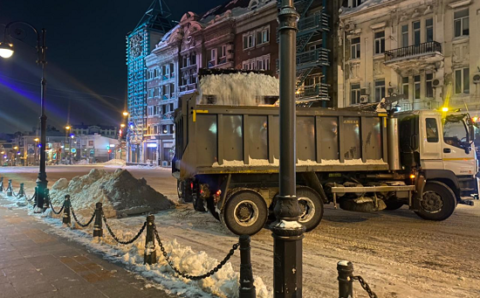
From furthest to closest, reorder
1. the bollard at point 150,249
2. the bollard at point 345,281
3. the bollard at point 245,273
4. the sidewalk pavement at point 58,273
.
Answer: the bollard at point 150,249
the sidewalk pavement at point 58,273
the bollard at point 245,273
the bollard at point 345,281

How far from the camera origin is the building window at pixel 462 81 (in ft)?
77.8

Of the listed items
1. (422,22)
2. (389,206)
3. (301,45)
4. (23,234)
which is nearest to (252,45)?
(301,45)

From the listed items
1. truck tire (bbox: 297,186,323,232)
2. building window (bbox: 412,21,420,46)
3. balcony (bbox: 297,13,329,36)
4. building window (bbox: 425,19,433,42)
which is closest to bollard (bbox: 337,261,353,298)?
truck tire (bbox: 297,186,323,232)

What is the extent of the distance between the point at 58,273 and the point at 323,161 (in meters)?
6.45

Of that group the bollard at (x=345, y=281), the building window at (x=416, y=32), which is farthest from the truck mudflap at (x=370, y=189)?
the building window at (x=416, y=32)

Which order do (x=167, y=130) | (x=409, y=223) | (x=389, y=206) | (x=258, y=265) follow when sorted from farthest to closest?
(x=167, y=130), (x=389, y=206), (x=409, y=223), (x=258, y=265)

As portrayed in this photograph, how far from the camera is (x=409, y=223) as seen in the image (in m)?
10.1

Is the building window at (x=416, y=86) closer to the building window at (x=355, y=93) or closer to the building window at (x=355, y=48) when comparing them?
the building window at (x=355, y=93)

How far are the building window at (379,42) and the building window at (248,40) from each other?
49.4 feet

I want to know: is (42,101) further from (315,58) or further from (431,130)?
(315,58)

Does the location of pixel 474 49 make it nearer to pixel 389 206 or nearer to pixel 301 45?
pixel 301 45

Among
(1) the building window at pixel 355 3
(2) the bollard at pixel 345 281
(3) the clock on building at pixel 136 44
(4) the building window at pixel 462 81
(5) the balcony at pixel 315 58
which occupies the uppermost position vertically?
(3) the clock on building at pixel 136 44

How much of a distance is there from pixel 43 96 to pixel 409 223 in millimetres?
13403

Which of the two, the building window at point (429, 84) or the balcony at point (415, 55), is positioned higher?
the balcony at point (415, 55)
